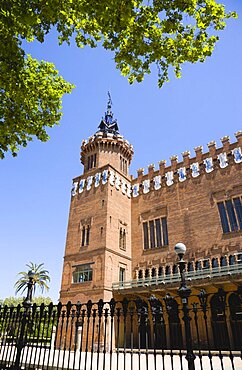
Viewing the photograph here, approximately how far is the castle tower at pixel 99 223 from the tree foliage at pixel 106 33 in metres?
16.2

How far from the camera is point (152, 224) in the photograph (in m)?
26.3

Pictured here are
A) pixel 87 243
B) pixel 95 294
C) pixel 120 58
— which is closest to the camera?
pixel 120 58

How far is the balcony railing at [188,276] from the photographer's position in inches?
719

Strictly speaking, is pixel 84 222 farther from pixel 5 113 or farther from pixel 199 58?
pixel 199 58

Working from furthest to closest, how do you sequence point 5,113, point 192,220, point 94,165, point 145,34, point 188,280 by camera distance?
point 94,165
point 192,220
point 188,280
point 5,113
point 145,34

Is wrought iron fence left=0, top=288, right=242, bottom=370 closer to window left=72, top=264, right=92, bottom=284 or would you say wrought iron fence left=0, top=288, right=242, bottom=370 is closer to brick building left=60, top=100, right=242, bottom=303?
brick building left=60, top=100, right=242, bottom=303

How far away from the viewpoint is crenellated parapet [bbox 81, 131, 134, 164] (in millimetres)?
30516

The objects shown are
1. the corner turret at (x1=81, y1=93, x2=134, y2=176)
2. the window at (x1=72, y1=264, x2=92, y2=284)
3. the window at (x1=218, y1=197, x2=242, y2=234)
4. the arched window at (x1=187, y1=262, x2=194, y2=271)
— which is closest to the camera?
the window at (x1=218, y1=197, x2=242, y2=234)

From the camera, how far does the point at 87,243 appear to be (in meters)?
25.2

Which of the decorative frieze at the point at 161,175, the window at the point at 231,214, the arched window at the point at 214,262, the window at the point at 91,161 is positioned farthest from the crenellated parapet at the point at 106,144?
the arched window at the point at 214,262

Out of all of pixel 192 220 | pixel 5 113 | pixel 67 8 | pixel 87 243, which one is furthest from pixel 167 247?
pixel 67 8

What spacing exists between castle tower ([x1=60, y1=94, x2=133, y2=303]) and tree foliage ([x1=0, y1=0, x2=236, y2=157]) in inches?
637

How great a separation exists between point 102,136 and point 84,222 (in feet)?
33.6

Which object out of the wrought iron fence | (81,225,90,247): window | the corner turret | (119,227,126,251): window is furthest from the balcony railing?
the corner turret
